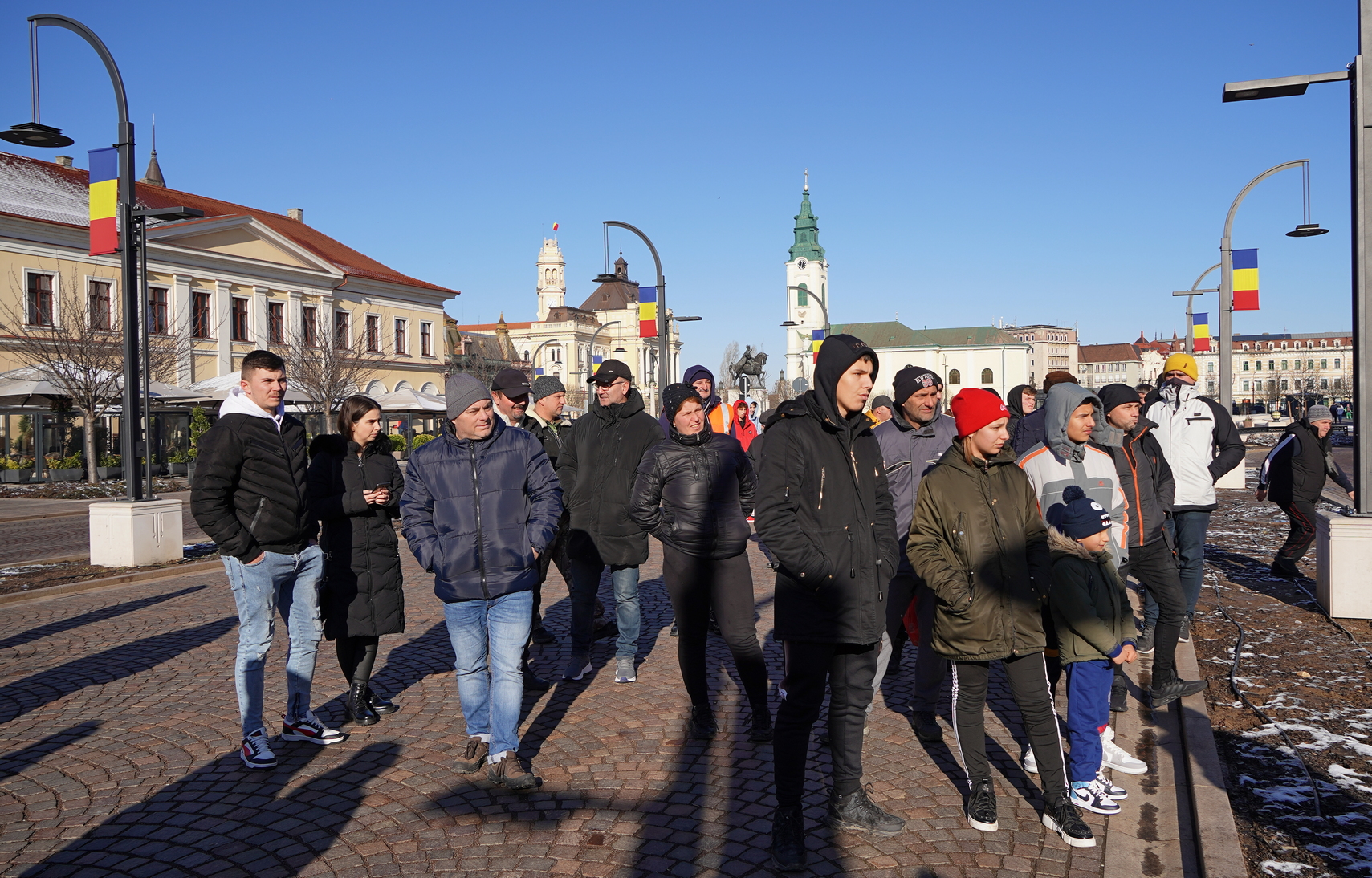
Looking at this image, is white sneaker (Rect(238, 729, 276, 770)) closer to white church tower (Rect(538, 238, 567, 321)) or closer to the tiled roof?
the tiled roof

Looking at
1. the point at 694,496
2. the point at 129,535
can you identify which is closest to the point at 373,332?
the point at 129,535

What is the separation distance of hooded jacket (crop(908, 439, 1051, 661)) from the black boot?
3.35 m

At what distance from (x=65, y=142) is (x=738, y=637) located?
36.2 ft

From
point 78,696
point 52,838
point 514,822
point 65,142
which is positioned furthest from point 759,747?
point 65,142

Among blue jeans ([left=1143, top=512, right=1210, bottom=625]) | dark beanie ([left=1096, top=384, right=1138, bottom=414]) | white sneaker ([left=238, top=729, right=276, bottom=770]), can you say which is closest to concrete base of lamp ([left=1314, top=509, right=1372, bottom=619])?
blue jeans ([left=1143, top=512, right=1210, bottom=625])

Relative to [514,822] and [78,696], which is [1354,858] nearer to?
[514,822]

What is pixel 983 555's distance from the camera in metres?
4.13

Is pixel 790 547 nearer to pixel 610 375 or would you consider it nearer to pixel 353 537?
pixel 353 537

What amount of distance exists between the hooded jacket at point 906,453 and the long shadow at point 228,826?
311cm

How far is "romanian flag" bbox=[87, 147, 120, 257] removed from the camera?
39.5 ft

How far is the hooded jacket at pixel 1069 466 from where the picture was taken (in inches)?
186

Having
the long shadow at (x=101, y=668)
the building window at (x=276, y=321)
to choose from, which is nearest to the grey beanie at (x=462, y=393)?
the long shadow at (x=101, y=668)

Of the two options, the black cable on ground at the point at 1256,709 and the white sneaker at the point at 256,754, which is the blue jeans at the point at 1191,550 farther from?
the white sneaker at the point at 256,754

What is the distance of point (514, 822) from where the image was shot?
437 centimetres
